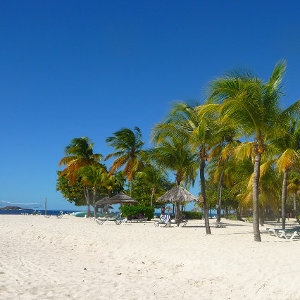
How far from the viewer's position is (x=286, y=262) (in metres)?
8.84

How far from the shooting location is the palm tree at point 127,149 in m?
30.5

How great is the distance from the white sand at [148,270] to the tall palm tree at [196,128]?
17.0 ft

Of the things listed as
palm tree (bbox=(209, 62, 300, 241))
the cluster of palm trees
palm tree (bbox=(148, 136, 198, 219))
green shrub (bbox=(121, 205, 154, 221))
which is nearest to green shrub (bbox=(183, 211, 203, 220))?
the cluster of palm trees

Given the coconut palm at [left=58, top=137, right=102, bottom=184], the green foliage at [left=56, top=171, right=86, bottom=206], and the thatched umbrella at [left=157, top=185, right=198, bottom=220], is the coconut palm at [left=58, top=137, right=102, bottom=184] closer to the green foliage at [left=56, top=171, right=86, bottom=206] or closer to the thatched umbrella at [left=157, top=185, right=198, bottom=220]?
the green foliage at [left=56, top=171, right=86, bottom=206]

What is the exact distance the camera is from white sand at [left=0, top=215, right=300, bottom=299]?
682cm

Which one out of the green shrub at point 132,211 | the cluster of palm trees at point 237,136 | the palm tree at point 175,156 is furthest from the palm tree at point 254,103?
the green shrub at point 132,211

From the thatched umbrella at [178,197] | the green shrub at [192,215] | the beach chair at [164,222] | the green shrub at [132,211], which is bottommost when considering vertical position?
the green shrub at [192,215]

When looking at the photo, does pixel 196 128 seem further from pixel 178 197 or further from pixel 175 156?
pixel 175 156

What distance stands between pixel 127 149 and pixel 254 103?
18.9 metres

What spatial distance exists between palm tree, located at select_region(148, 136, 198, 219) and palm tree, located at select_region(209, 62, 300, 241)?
381 inches

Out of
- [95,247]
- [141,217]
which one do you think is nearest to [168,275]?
[95,247]

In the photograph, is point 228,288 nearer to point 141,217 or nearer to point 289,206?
point 141,217

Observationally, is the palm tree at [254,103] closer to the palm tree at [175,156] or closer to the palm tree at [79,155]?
the palm tree at [175,156]

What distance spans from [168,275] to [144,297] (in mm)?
1950
